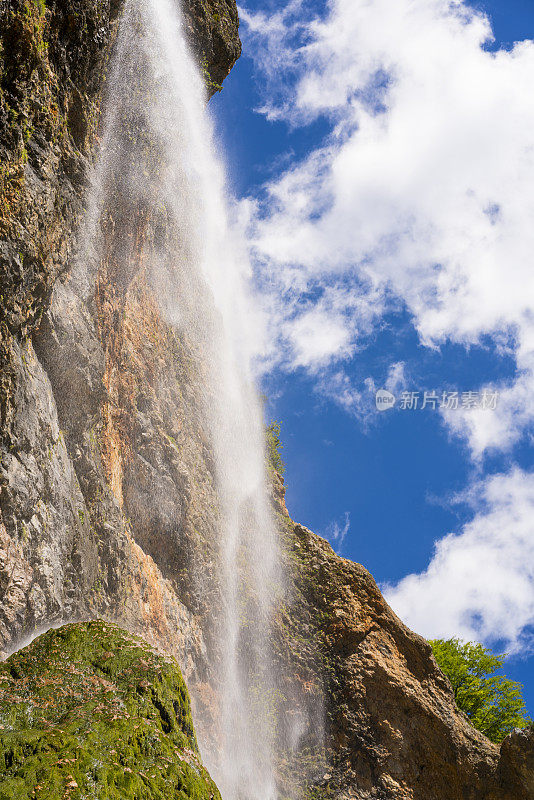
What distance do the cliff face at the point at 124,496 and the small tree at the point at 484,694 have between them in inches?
398

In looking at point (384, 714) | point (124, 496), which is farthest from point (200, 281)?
point (384, 714)

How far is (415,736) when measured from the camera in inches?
574

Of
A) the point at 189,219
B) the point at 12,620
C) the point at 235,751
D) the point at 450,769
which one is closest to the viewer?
the point at 12,620

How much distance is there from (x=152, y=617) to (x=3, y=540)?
496 cm

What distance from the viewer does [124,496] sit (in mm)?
12727

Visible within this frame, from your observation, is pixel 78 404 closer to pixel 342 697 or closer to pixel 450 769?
pixel 342 697

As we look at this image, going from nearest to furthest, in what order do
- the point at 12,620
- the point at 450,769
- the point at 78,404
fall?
the point at 12,620
the point at 78,404
the point at 450,769

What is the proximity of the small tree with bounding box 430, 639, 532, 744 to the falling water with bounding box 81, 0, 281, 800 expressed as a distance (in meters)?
12.6

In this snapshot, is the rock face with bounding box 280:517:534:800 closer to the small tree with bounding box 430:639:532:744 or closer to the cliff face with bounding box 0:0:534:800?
the cliff face with bounding box 0:0:534:800

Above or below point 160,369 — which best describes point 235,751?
below

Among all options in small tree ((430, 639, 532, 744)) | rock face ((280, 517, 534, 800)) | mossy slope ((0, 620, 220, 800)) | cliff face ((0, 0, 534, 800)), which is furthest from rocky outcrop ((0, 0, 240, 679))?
small tree ((430, 639, 532, 744))

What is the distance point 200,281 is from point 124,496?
9.59m

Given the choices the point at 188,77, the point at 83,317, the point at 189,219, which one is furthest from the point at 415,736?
the point at 188,77

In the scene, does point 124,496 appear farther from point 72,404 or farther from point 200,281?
point 200,281
